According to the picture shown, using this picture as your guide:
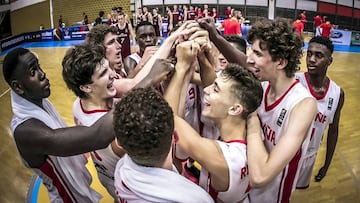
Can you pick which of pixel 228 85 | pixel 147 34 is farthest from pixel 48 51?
pixel 228 85

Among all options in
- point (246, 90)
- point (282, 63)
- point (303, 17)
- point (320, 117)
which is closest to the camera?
point (246, 90)

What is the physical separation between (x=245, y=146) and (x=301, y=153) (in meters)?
0.48

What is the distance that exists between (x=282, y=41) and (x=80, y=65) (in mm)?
1280

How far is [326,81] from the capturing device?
3.42 meters

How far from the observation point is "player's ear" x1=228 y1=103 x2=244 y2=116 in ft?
6.28

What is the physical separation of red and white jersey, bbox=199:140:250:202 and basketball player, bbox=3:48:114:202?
0.62 m

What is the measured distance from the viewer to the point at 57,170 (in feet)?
7.60

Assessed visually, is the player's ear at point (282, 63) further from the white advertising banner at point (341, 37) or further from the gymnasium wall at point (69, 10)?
the gymnasium wall at point (69, 10)

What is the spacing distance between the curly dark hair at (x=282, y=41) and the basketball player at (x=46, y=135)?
1063 mm

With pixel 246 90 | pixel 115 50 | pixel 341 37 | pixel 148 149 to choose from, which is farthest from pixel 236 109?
pixel 341 37

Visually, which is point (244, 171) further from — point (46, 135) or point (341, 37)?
point (341, 37)

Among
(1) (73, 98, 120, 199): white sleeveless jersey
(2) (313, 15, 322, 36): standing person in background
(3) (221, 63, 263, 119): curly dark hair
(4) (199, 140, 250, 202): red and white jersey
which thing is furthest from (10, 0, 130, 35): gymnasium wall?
(4) (199, 140, 250, 202): red and white jersey

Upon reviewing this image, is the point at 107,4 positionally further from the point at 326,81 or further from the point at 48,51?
the point at 326,81

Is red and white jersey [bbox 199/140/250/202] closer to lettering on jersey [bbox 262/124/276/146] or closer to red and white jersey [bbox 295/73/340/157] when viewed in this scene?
lettering on jersey [bbox 262/124/276/146]
